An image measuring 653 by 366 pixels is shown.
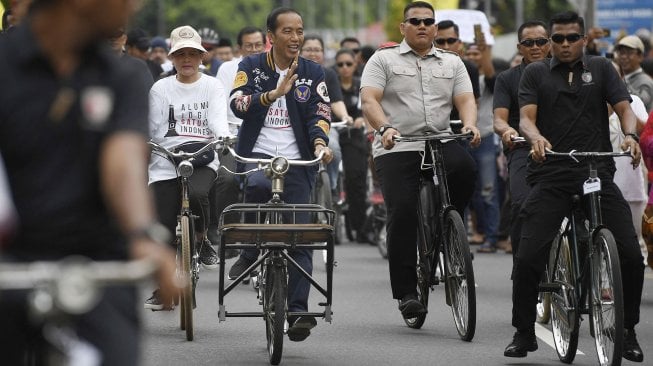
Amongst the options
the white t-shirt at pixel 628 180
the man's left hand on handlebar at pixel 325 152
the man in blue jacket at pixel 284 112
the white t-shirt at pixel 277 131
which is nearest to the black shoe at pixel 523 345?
the man's left hand on handlebar at pixel 325 152

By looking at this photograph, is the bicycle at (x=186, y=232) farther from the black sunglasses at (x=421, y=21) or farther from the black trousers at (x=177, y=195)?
the black sunglasses at (x=421, y=21)

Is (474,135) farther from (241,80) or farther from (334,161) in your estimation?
(334,161)

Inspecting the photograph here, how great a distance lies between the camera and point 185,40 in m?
11.1

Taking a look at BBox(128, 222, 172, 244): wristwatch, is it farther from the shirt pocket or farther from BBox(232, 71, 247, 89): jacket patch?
the shirt pocket

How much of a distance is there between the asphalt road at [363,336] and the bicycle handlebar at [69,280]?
4.34 metres

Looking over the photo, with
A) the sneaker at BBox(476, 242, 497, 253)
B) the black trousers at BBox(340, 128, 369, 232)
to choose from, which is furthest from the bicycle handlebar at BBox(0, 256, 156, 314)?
the black trousers at BBox(340, 128, 369, 232)

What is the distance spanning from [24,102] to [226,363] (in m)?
Result: 4.92

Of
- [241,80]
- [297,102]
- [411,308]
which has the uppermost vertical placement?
[241,80]

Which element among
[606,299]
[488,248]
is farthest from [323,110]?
[488,248]

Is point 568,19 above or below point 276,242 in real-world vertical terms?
above

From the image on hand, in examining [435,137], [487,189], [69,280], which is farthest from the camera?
[487,189]

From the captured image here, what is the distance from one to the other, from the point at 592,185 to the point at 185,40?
3.64 meters

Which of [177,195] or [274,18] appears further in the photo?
[177,195]

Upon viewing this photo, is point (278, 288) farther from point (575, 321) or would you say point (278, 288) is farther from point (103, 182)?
point (103, 182)
